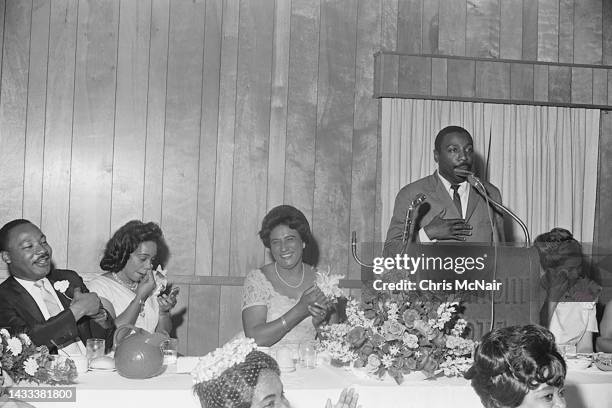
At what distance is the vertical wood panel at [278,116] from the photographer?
554 cm

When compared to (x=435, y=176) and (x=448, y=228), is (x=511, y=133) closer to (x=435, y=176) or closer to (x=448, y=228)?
(x=435, y=176)

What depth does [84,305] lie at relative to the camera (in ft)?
12.6

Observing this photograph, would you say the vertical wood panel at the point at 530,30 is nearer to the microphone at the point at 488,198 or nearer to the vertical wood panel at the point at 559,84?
the vertical wood panel at the point at 559,84

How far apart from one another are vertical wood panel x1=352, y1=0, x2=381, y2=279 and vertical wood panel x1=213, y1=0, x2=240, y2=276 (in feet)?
2.74

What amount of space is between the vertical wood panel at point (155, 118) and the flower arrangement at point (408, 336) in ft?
7.56

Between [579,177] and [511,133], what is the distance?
606 mm

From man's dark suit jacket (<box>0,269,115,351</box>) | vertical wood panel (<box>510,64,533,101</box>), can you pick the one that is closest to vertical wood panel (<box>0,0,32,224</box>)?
man's dark suit jacket (<box>0,269,115,351</box>)

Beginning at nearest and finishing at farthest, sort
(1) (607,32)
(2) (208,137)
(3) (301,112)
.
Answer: (2) (208,137), (3) (301,112), (1) (607,32)

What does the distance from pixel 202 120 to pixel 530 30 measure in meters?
2.46

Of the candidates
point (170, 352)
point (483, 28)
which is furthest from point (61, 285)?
point (483, 28)

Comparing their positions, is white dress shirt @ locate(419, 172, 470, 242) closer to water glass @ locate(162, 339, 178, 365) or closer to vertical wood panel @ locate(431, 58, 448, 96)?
vertical wood panel @ locate(431, 58, 448, 96)

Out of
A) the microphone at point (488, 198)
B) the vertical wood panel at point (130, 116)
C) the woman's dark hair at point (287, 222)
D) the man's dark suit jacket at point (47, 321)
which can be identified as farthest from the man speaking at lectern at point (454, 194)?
the vertical wood panel at point (130, 116)

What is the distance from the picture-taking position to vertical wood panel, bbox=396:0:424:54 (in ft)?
18.7

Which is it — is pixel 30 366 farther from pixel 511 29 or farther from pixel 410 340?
pixel 511 29
